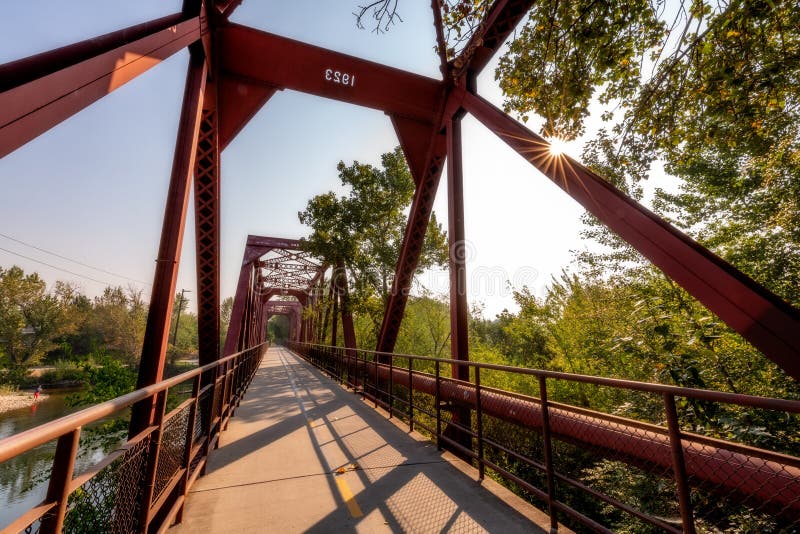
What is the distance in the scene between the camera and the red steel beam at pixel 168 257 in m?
3.33

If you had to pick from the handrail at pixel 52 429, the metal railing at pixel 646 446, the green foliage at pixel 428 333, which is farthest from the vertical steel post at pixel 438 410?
the green foliage at pixel 428 333

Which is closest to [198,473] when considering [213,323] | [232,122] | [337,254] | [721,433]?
[213,323]

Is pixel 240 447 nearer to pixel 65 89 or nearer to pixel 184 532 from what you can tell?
pixel 184 532

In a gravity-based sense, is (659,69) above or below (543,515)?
above

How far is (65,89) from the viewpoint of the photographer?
2.22m

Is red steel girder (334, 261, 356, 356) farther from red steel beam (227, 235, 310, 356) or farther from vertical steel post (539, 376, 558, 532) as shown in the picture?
vertical steel post (539, 376, 558, 532)

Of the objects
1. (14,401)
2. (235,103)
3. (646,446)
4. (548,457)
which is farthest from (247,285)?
(14,401)

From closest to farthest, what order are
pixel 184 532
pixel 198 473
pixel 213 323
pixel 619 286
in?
pixel 184 532 < pixel 198 473 < pixel 213 323 < pixel 619 286

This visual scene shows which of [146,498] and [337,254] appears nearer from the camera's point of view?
[146,498]

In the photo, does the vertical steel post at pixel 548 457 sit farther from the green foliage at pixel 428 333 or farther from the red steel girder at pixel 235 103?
the green foliage at pixel 428 333

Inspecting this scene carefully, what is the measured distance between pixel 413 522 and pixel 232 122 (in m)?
6.28

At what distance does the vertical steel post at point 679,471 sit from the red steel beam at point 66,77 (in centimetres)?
399

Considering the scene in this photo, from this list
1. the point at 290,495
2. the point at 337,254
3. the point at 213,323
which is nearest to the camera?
the point at 290,495

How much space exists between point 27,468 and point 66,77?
23.3 meters
